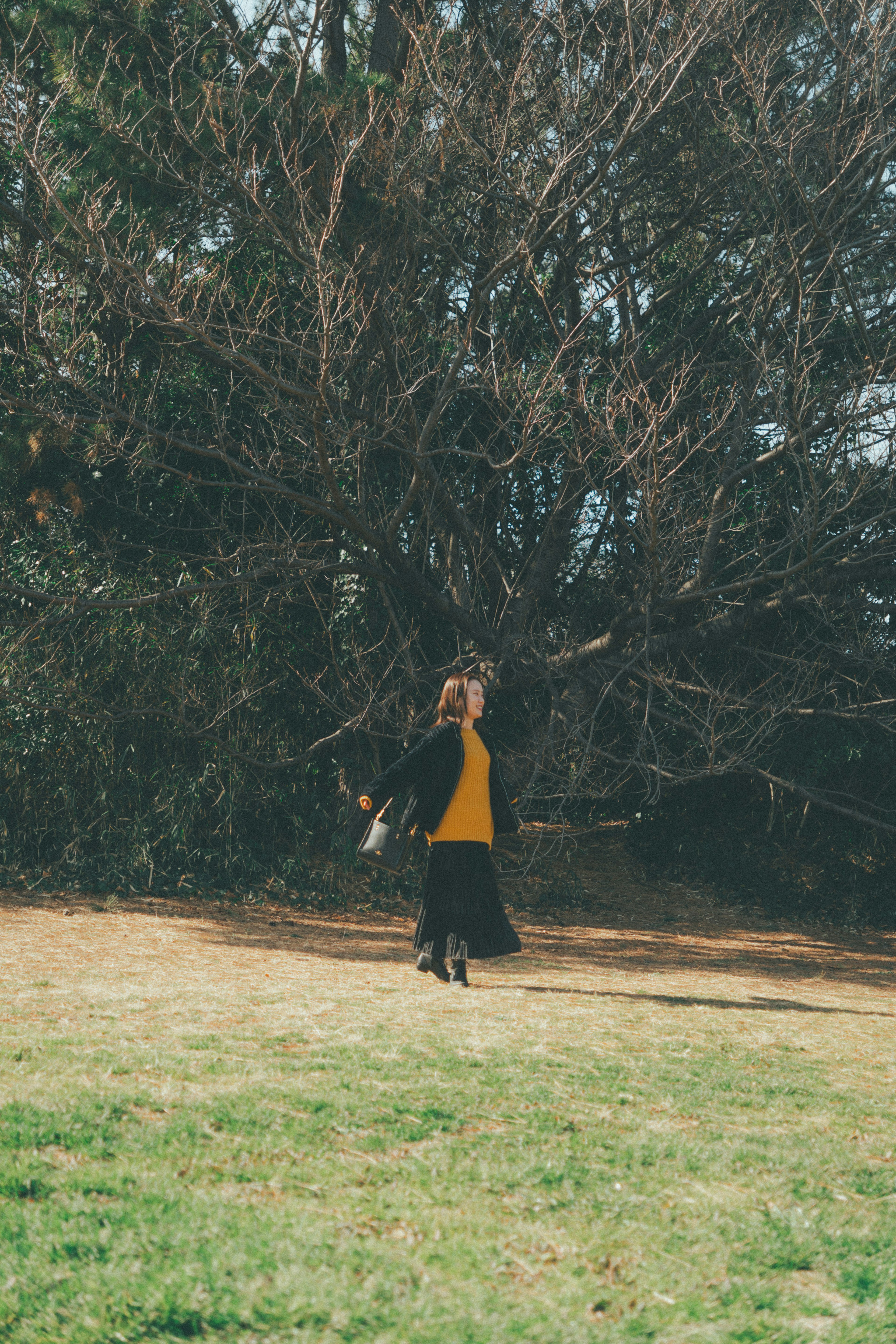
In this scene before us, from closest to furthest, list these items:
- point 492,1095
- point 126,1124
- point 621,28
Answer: point 126,1124, point 492,1095, point 621,28

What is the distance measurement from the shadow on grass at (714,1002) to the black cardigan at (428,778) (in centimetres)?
128

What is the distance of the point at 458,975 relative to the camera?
22.9 ft

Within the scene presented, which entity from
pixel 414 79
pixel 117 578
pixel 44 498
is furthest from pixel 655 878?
pixel 414 79

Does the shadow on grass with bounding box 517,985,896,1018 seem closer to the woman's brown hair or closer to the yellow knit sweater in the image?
the yellow knit sweater

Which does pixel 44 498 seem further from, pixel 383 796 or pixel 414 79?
pixel 383 796

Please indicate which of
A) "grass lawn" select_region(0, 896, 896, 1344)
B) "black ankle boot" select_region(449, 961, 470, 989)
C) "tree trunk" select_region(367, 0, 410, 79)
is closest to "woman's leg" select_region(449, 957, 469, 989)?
"black ankle boot" select_region(449, 961, 470, 989)

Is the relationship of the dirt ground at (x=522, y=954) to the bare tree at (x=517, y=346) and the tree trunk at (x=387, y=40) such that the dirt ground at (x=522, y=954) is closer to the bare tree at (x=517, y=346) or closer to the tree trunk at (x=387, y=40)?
the bare tree at (x=517, y=346)

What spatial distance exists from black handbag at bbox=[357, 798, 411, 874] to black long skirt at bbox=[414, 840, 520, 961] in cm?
27

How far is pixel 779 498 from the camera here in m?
11.1

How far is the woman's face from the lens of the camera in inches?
277

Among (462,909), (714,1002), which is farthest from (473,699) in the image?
(714,1002)

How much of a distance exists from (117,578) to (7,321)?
2.64m

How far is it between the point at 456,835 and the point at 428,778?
0.42 meters

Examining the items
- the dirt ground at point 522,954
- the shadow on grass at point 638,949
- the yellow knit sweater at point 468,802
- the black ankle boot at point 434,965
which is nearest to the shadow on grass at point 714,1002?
the dirt ground at point 522,954
